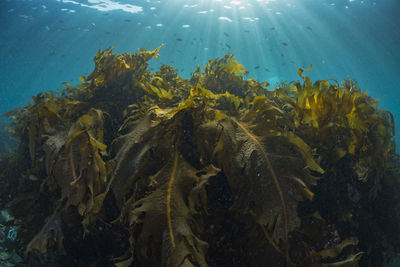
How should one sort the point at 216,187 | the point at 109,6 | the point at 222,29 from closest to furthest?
the point at 216,187
the point at 109,6
the point at 222,29

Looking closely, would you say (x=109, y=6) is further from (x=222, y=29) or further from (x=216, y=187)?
(x=216, y=187)

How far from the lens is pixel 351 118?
5.41 feet

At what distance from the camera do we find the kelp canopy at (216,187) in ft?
3.91

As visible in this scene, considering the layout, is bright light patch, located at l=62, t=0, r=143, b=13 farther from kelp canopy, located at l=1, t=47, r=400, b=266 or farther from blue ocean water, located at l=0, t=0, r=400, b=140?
kelp canopy, located at l=1, t=47, r=400, b=266

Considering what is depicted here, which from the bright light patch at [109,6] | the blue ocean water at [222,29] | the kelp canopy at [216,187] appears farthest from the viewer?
the bright light patch at [109,6]

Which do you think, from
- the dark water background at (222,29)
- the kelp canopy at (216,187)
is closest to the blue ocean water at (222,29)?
the dark water background at (222,29)

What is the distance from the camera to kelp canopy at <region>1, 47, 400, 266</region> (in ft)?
3.91

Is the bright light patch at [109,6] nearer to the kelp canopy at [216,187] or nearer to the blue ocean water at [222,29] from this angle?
the blue ocean water at [222,29]

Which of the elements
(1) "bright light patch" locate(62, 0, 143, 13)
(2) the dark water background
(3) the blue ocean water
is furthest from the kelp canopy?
(1) "bright light patch" locate(62, 0, 143, 13)

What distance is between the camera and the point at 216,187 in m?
1.52

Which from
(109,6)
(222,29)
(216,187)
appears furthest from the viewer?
(222,29)

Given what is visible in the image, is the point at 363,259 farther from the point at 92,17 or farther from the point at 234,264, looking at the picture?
the point at 92,17

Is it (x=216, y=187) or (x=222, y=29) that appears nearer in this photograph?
(x=216, y=187)

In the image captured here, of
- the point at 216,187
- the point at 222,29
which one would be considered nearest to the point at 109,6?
the point at 222,29
